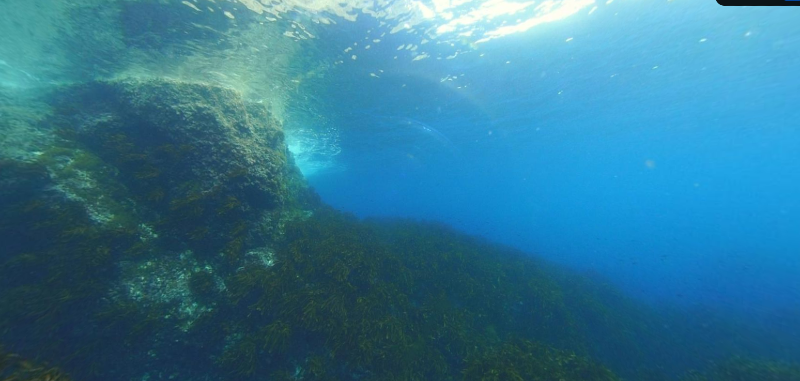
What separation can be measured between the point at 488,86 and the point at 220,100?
15989 millimetres

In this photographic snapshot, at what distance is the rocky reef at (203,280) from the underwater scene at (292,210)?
5 cm

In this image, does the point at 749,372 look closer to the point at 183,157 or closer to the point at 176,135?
the point at 183,157

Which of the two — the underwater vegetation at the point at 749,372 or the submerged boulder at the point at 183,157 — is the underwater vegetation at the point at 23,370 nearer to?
the submerged boulder at the point at 183,157

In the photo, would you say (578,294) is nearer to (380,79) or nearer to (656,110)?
(380,79)

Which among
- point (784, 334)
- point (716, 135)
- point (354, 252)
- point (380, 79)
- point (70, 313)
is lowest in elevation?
point (716, 135)

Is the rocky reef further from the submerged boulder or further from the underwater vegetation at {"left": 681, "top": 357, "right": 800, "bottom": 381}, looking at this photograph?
the underwater vegetation at {"left": 681, "top": 357, "right": 800, "bottom": 381}

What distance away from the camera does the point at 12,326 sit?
5.88 meters

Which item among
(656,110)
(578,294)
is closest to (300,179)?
(578,294)

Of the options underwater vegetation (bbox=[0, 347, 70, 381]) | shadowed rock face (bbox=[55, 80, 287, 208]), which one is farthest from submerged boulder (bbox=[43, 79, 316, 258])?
underwater vegetation (bbox=[0, 347, 70, 381])

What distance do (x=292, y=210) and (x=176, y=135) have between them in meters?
5.46

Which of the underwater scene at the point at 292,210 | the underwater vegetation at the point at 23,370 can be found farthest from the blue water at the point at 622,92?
the underwater vegetation at the point at 23,370

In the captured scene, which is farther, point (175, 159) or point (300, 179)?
point (300, 179)

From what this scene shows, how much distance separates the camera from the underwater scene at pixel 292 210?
704 centimetres

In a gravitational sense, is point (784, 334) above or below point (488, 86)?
below
